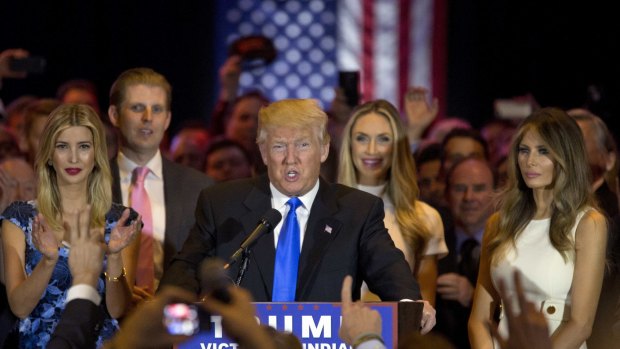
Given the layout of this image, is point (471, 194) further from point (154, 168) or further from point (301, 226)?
point (301, 226)

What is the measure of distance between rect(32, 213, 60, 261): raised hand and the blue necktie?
0.74 metres

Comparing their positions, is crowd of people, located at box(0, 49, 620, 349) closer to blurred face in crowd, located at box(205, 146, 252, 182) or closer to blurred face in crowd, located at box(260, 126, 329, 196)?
blurred face in crowd, located at box(260, 126, 329, 196)

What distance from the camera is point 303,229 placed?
4.11 m

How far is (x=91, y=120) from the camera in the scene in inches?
175

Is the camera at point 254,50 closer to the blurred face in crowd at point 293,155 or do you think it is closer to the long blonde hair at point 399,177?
the long blonde hair at point 399,177

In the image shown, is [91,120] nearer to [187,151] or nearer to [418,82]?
[187,151]

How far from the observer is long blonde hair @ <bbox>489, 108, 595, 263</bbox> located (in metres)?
4.48

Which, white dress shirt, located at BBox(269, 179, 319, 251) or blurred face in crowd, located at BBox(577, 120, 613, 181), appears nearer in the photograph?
white dress shirt, located at BBox(269, 179, 319, 251)

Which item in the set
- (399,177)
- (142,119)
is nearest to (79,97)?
(142,119)

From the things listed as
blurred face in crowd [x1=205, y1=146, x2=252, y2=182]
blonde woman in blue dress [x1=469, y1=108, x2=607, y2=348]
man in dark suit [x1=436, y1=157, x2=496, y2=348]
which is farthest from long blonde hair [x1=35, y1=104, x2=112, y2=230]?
blurred face in crowd [x1=205, y1=146, x2=252, y2=182]

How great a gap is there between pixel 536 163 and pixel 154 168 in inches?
68.2

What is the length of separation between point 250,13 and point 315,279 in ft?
19.6

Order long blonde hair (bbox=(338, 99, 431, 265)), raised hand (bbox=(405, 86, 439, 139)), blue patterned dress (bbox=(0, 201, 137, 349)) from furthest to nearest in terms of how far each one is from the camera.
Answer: raised hand (bbox=(405, 86, 439, 139)), long blonde hair (bbox=(338, 99, 431, 265)), blue patterned dress (bbox=(0, 201, 137, 349))

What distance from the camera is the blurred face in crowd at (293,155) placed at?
4.08 metres
